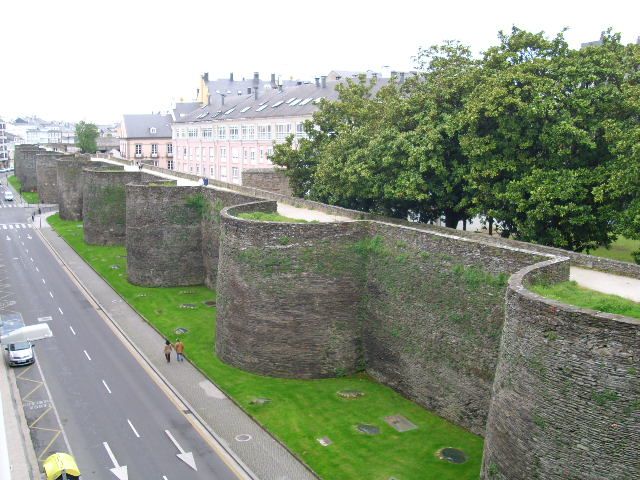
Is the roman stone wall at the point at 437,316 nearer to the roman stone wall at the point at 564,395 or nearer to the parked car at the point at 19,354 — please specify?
the roman stone wall at the point at 564,395

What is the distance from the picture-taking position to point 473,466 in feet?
81.9

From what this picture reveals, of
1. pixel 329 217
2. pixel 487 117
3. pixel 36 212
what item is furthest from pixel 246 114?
pixel 487 117

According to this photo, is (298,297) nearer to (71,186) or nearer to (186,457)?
(186,457)

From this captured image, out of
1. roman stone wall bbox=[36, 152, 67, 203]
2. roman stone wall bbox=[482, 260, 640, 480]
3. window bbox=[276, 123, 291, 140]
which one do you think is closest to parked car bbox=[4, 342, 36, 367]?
roman stone wall bbox=[482, 260, 640, 480]

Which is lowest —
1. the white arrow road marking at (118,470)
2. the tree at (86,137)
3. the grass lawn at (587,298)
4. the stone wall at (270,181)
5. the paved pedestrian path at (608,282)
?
the white arrow road marking at (118,470)

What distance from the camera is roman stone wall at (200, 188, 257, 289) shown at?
4853cm

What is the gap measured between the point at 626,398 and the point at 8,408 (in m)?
26.3

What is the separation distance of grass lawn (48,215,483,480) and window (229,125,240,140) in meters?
58.9

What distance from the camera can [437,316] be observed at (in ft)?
95.0

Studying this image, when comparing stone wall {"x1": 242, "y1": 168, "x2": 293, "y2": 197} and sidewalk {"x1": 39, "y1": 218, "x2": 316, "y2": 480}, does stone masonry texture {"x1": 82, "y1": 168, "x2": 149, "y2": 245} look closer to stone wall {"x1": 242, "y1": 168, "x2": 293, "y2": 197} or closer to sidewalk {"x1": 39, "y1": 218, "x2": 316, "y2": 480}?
stone wall {"x1": 242, "y1": 168, "x2": 293, "y2": 197}

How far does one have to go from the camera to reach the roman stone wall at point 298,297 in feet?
108

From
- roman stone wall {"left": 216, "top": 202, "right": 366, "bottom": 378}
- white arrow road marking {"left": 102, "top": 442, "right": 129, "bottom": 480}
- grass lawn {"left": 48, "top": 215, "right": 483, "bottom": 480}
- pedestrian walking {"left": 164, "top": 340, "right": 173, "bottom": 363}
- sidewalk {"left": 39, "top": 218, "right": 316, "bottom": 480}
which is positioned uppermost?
roman stone wall {"left": 216, "top": 202, "right": 366, "bottom": 378}

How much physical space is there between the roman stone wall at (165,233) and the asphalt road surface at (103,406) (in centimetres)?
590

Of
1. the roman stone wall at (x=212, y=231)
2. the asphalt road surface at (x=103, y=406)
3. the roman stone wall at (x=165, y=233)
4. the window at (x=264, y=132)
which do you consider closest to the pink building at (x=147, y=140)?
the window at (x=264, y=132)
